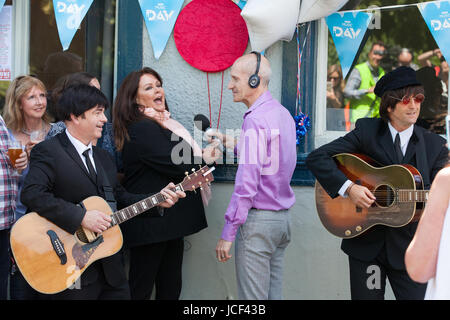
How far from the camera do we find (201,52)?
5.10 metres

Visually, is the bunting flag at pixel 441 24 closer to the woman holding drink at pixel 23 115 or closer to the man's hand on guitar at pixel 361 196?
the man's hand on guitar at pixel 361 196

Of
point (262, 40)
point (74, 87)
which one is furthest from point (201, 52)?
point (74, 87)

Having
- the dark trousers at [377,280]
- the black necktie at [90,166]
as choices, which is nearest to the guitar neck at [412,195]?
the dark trousers at [377,280]

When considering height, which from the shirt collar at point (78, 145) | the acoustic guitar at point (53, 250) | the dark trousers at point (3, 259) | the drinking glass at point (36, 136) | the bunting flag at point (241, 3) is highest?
the bunting flag at point (241, 3)

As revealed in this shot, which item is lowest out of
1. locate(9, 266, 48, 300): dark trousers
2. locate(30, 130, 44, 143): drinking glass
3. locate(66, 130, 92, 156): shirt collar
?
locate(9, 266, 48, 300): dark trousers

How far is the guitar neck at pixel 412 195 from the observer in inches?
140

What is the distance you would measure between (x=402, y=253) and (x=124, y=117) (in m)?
2.18

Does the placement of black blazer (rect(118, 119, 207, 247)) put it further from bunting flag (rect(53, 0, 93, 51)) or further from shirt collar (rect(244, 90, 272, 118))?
bunting flag (rect(53, 0, 93, 51))

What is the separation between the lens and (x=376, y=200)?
12.3 ft

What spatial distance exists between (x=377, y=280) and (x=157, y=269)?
1.62 meters

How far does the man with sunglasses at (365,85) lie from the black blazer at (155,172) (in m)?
1.63

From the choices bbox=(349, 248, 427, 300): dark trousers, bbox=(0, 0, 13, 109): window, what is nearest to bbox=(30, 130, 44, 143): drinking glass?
bbox=(0, 0, 13, 109): window

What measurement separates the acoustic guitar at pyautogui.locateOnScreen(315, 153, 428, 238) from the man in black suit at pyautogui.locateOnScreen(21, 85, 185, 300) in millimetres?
1025

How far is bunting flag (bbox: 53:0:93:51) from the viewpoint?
16.8ft
